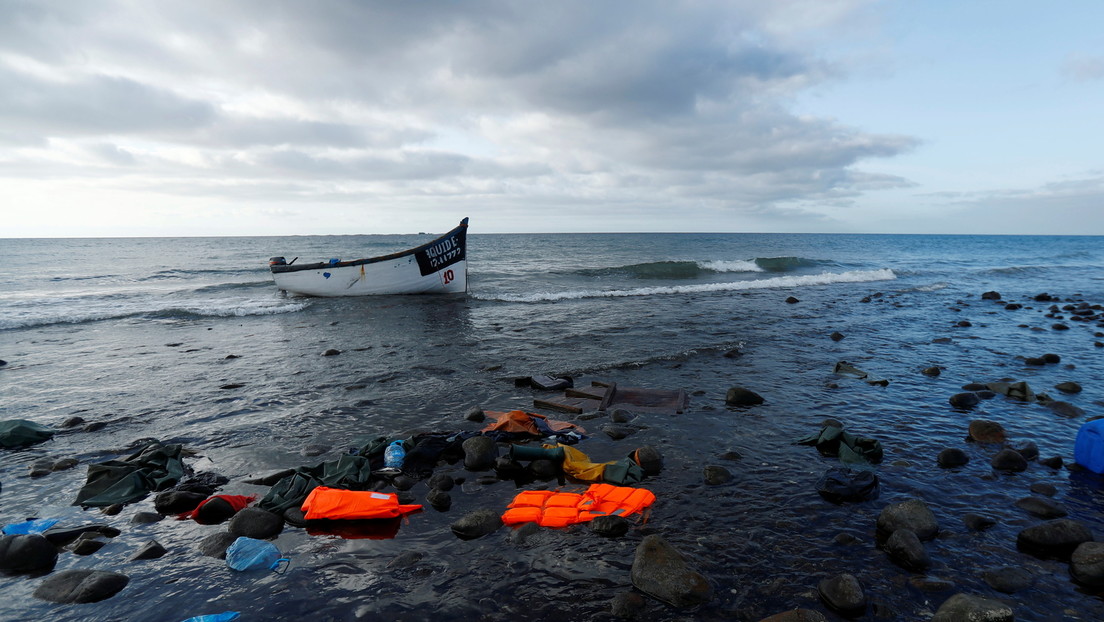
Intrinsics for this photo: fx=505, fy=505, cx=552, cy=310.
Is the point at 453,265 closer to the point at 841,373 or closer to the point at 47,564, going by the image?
the point at 841,373

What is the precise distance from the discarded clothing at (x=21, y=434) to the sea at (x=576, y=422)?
20 centimetres

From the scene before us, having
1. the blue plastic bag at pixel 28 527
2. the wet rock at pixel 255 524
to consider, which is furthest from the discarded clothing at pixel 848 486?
the blue plastic bag at pixel 28 527

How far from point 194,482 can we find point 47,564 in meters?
1.68

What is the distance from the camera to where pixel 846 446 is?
7.01 metres

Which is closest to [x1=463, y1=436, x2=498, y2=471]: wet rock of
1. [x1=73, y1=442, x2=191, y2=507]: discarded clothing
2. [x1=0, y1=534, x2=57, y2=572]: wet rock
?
[x1=73, y1=442, x2=191, y2=507]: discarded clothing

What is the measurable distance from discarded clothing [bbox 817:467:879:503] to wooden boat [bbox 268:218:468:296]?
65.5 ft

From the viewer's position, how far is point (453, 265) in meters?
24.9

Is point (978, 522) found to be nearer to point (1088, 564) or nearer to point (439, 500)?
point (1088, 564)

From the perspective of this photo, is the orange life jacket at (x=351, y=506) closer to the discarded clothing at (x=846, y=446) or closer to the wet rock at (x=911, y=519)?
the wet rock at (x=911, y=519)

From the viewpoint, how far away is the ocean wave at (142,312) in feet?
66.3

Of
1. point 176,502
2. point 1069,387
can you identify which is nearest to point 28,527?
point 176,502

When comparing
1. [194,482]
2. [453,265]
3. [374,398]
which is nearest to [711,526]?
[194,482]

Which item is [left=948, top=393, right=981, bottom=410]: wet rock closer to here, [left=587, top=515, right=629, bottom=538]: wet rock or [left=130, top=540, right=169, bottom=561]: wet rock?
[left=587, top=515, right=629, bottom=538]: wet rock

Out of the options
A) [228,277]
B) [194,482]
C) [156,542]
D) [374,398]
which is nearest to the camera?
[156,542]
